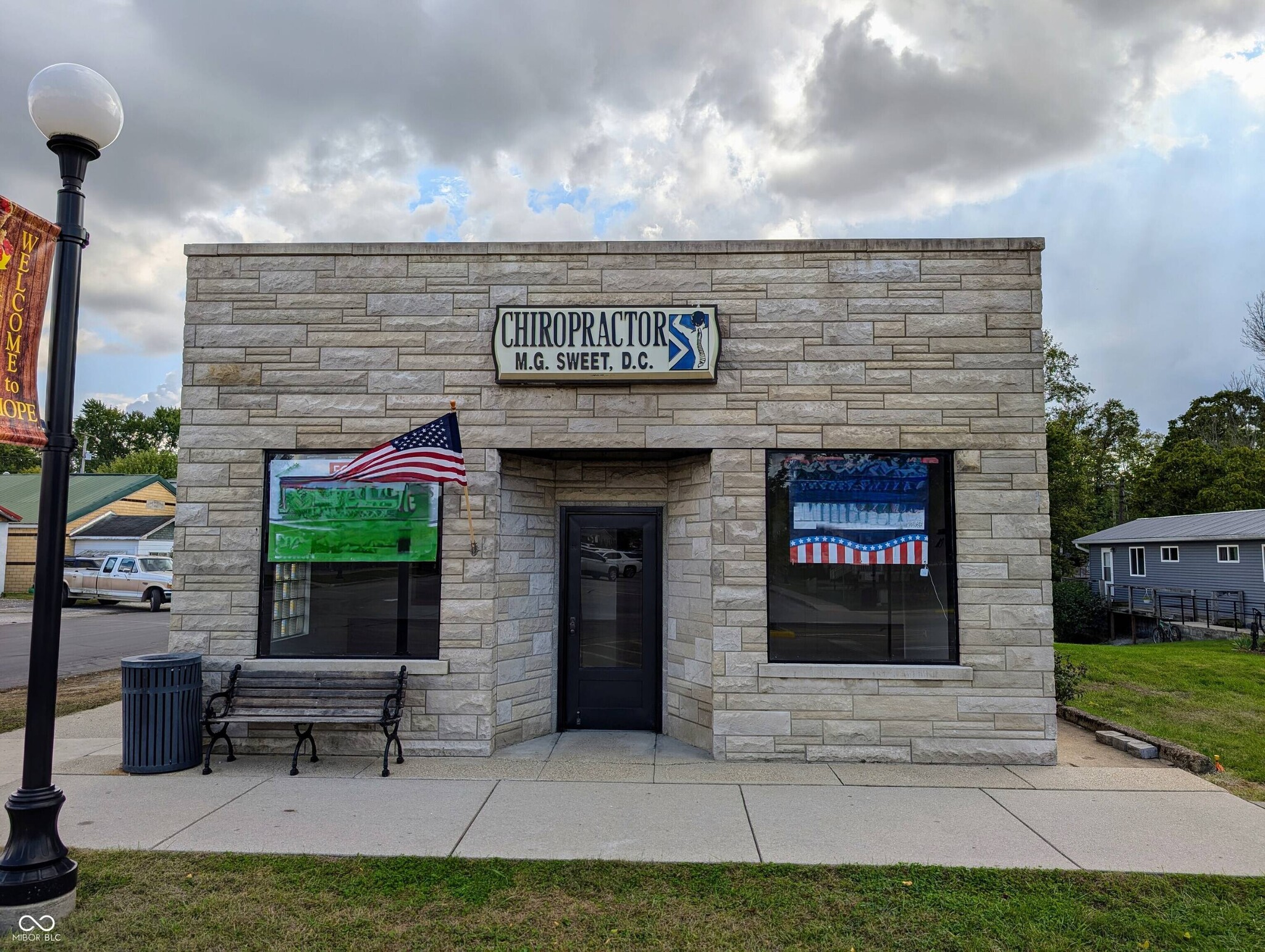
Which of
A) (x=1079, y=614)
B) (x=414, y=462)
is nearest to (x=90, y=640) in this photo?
(x=414, y=462)

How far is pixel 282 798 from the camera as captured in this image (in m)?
6.37

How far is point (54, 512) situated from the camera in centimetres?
438

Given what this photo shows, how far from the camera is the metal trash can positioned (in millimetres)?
6949

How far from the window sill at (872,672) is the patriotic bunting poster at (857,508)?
99cm

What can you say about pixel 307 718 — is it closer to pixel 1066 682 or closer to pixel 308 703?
pixel 308 703

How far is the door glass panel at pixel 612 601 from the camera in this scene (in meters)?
8.52

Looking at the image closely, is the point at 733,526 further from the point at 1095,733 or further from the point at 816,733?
the point at 1095,733

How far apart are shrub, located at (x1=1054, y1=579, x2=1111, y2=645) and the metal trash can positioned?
32.0m

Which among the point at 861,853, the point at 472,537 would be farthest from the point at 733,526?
the point at 861,853

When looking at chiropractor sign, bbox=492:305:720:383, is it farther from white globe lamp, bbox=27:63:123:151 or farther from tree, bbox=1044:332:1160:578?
tree, bbox=1044:332:1160:578

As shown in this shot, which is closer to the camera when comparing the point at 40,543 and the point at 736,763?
the point at 40,543

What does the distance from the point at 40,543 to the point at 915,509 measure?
6.90 metres

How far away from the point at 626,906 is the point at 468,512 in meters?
4.01

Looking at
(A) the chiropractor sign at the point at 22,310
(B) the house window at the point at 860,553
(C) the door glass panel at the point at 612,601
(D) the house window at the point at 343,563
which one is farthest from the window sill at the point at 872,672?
(A) the chiropractor sign at the point at 22,310
